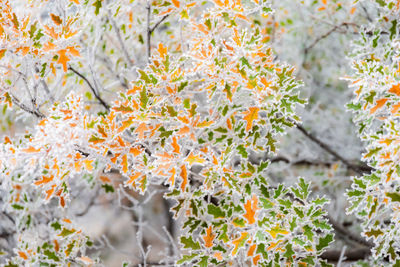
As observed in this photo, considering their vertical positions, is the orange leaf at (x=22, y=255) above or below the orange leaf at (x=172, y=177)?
below

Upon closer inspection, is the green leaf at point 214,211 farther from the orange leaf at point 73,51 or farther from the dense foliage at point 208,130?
the orange leaf at point 73,51

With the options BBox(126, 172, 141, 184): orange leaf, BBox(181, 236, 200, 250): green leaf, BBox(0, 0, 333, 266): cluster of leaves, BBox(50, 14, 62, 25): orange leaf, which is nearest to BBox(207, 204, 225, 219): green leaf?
BBox(0, 0, 333, 266): cluster of leaves

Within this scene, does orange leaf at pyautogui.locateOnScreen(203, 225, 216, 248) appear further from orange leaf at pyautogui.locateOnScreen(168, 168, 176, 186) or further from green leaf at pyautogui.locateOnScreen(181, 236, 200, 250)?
orange leaf at pyautogui.locateOnScreen(168, 168, 176, 186)

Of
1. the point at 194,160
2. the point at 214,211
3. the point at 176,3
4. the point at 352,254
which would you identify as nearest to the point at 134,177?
the point at 194,160

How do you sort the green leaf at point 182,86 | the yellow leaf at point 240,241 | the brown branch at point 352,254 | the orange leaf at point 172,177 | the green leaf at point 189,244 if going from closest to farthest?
the orange leaf at point 172,177
the yellow leaf at point 240,241
the green leaf at point 182,86
the green leaf at point 189,244
the brown branch at point 352,254

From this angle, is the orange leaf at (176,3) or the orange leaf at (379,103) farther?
the orange leaf at (176,3)

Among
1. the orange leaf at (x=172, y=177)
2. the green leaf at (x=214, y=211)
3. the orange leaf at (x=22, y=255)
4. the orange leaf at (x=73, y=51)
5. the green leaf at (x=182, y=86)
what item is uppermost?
the orange leaf at (x=73, y=51)

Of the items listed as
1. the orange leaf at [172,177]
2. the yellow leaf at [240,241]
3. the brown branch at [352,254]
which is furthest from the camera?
the brown branch at [352,254]

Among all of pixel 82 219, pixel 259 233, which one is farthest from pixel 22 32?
pixel 82 219

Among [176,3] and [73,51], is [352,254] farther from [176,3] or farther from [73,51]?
[73,51]

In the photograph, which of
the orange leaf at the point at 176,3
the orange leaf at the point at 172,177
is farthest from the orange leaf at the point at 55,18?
the orange leaf at the point at 172,177

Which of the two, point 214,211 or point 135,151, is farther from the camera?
point 214,211

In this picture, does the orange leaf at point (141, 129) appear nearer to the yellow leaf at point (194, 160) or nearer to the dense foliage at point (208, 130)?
the dense foliage at point (208, 130)

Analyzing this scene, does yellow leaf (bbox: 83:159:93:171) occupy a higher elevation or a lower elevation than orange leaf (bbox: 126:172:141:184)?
higher
